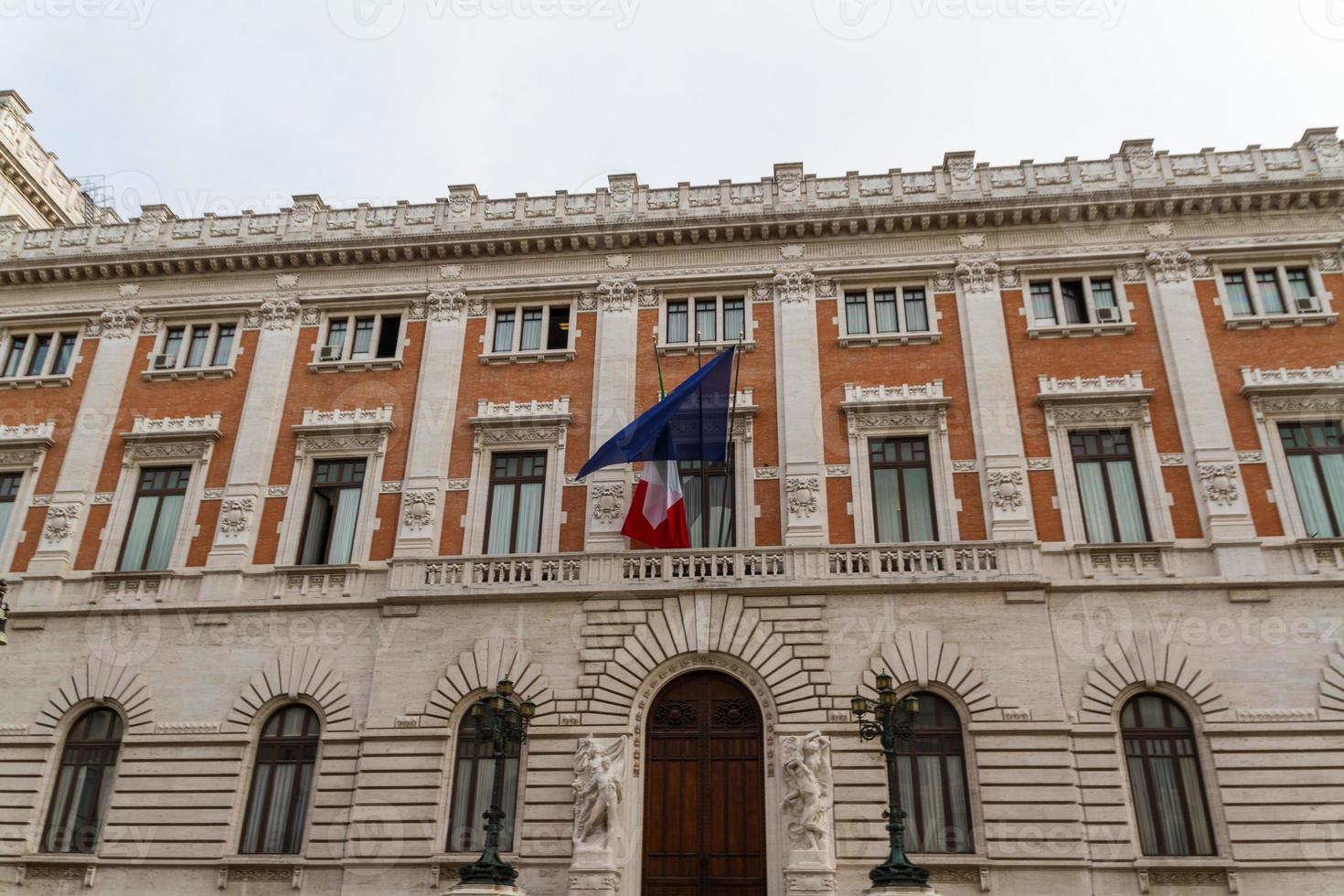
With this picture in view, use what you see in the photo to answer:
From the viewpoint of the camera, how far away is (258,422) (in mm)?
24453

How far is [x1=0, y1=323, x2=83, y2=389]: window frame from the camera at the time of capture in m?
26.1

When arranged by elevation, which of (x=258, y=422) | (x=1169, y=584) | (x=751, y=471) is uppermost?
(x=258, y=422)

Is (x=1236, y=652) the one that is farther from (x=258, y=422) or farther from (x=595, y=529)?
(x=258, y=422)

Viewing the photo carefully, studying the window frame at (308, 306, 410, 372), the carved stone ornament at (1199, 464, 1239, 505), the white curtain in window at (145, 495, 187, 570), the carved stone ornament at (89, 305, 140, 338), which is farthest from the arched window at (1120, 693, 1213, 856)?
the carved stone ornament at (89, 305, 140, 338)

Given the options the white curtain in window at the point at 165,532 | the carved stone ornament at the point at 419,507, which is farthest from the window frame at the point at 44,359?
the carved stone ornament at the point at 419,507

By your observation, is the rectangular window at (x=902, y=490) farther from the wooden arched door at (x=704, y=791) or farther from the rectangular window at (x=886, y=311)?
the wooden arched door at (x=704, y=791)

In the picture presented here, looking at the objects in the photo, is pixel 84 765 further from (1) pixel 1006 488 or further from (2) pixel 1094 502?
(2) pixel 1094 502

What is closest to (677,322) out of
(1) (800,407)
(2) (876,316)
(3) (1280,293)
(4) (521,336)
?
(4) (521,336)

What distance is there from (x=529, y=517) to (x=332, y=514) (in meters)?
4.97

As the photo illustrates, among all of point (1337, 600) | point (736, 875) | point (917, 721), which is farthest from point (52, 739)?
point (1337, 600)

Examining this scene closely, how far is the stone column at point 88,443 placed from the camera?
23453mm

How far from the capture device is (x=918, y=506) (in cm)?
2206

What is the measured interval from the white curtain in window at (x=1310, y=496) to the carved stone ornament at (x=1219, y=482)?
1.39 m

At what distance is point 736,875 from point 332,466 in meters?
13.5
